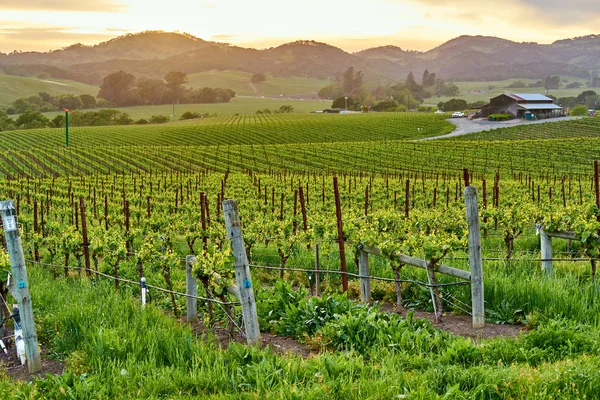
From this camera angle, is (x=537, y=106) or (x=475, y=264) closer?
(x=475, y=264)

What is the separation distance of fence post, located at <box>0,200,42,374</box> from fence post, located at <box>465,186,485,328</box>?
569 centimetres

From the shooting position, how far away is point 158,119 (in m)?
139

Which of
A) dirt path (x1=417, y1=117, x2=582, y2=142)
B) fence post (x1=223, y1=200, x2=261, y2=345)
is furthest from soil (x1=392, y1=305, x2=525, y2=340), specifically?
dirt path (x1=417, y1=117, x2=582, y2=142)

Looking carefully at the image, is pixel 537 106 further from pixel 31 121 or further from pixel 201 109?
pixel 31 121

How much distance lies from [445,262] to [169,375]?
257 inches

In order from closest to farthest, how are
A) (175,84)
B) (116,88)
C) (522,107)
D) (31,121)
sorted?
(522,107) < (31,121) < (175,84) < (116,88)

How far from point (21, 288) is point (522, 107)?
393 ft

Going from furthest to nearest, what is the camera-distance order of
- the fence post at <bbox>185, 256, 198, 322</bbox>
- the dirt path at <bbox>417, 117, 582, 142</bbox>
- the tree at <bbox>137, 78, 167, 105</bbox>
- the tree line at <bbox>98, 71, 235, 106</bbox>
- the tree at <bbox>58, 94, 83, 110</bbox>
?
the tree line at <bbox>98, 71, 235, 106</bbox> → the tree at <bbox>137, 78, 167, 105</bbox> → the tree at <bbox>58, 94, 83, 110</bbox> → the dirt path at <bbox>417, 117, 582, 142</bbox> → the fence post at <bbox>185, 256, 198, 322</bbox>

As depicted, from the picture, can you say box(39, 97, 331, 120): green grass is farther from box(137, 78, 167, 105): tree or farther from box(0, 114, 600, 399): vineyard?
box(0, 114, 600, 399): vineyard

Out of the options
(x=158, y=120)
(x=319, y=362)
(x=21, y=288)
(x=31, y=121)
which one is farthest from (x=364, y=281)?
(x=158, y=120)

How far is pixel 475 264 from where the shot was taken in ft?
25.2

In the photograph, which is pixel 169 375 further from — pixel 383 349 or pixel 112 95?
pixel 112 95

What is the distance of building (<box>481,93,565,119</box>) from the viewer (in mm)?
113688

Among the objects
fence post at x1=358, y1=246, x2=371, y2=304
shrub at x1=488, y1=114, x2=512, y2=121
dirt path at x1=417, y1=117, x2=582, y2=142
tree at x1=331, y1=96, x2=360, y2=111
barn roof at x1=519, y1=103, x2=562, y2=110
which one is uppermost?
tree at x1=331, y1=96, x2=360, y2=111
